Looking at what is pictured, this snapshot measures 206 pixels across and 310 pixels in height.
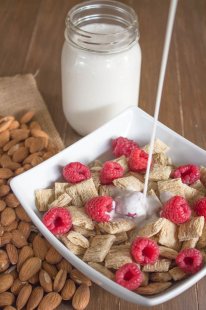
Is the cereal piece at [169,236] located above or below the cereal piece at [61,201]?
above

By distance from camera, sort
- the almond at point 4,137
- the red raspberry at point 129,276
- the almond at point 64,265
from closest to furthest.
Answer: the red raspberry at point 129,276
the almond at point 64,265
the almond at point 4,137

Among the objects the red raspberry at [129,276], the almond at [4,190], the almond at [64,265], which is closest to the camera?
the red raspberry at [129,276]

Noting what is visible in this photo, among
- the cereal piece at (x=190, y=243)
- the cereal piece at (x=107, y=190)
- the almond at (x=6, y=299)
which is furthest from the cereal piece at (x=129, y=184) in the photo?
the almond at (x=6, y=299)

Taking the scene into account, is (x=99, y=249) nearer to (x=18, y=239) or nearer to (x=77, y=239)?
(x=77, y=239)

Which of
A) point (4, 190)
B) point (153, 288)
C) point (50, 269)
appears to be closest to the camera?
point (153, 288)

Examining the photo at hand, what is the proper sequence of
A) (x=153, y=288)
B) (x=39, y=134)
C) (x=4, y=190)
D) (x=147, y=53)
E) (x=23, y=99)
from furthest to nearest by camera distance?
(x=147, y=53)
(x=23, y=99)
(x=39, y=134)
(x=4, y=190)
(x=153, y=288)

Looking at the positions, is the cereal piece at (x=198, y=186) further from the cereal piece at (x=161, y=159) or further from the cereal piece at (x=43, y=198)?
the cereal piece at (x=43, y=198)

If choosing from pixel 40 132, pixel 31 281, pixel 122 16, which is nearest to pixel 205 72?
pixel 122 16

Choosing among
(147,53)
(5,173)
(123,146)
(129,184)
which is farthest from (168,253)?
(147,53)
